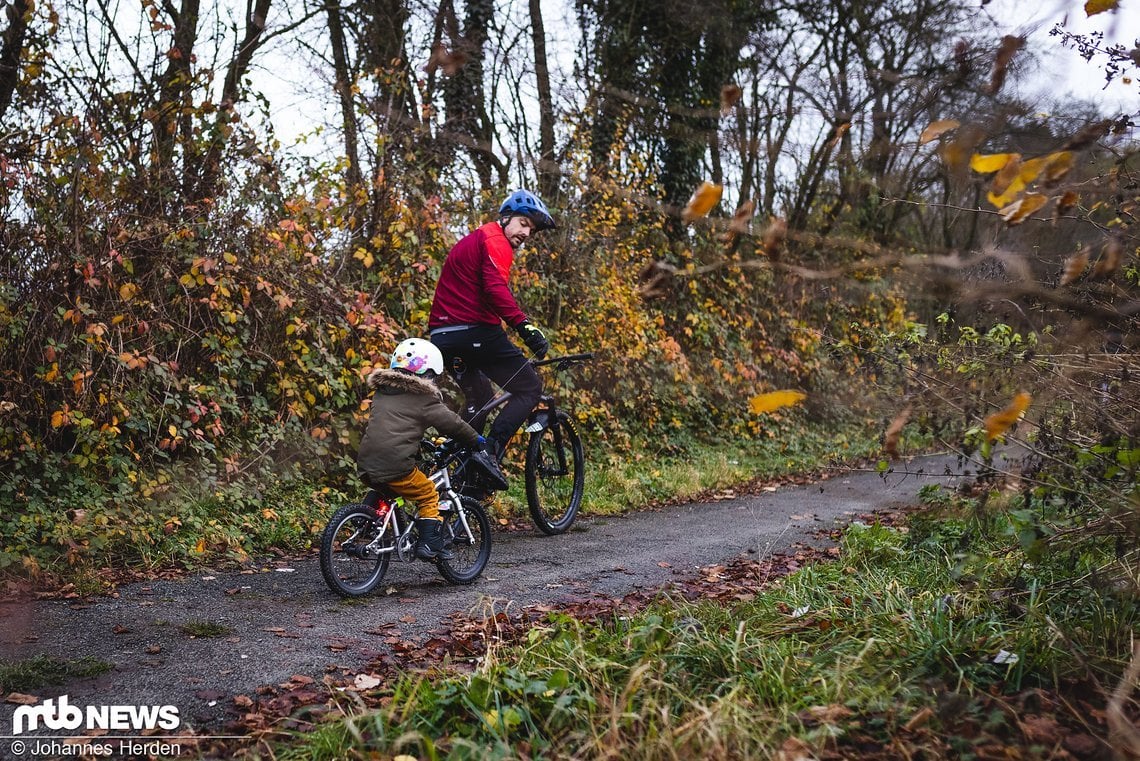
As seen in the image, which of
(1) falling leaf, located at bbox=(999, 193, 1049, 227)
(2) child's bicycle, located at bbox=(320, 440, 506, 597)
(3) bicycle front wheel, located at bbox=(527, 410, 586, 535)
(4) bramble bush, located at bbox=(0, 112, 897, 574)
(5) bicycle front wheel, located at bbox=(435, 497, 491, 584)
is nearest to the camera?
(1) falling leaf, located at bbox=(999, 193, 1049, 227)

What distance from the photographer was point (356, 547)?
17.1 ft

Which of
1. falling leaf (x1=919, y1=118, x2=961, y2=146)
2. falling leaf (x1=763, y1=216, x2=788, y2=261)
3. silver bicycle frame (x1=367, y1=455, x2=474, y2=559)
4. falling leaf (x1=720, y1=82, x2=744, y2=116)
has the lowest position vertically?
silver bicycle frame (x1=367, y1=455, x2=474, y2=559)

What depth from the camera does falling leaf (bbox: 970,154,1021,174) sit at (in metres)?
2.22

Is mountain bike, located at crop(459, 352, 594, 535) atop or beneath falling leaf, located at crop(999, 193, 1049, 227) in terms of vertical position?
beneath

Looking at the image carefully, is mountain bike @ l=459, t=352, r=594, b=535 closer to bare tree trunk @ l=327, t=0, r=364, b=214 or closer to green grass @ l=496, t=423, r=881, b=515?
green grass @ l=496, t=423, r=881, b=515

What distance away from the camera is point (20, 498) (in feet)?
20.4

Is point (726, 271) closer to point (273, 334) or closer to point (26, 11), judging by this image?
point (273, 334)

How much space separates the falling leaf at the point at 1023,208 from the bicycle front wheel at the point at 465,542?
3968 millimetres

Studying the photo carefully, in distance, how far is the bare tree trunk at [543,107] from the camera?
12250 millimetres

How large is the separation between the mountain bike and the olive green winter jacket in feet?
4.75

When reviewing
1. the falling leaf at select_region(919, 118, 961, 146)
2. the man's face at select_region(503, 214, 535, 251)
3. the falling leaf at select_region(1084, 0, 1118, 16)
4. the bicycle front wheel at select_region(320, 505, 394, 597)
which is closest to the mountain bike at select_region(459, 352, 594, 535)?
the man's face at select_region(503, 214, 535, 251)

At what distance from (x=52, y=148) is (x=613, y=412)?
723 centimetres

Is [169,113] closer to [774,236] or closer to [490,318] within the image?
[490,318]

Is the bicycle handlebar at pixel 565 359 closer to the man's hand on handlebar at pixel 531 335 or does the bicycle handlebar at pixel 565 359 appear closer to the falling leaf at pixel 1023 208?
the man's hand on handlebar at pixel 531 335
